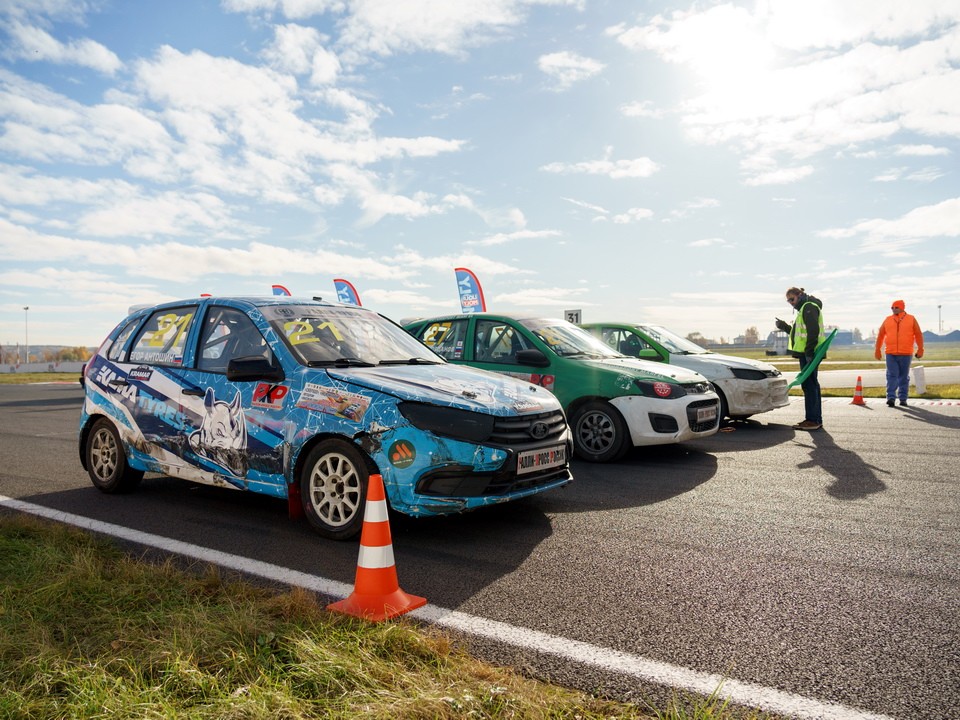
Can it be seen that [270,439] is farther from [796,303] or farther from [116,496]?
[796,303]

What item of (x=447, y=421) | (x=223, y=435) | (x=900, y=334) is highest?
(x=900, y=334)

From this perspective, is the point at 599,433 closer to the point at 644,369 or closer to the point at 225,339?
the point at 644,369

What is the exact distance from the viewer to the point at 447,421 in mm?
4512

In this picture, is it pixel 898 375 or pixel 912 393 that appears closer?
pixel 898 375

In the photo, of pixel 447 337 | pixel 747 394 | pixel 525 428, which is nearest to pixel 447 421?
pixel 525 428

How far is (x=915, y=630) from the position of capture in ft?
10.5

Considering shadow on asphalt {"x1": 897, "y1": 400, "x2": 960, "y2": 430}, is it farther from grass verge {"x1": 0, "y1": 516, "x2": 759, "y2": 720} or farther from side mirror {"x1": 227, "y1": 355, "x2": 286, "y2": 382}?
grass verge {"x1": 0, "y1": 516, "x2": 759, "y2": 720}

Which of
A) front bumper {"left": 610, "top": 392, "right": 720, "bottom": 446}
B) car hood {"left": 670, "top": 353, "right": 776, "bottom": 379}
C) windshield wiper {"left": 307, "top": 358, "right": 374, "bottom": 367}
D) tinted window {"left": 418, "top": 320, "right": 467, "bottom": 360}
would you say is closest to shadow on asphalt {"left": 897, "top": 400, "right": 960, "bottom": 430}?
car hood {"left": 670, "top": 353, "right": 776, "bottom": 379}

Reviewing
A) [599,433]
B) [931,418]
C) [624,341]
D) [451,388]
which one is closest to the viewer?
[451,388]

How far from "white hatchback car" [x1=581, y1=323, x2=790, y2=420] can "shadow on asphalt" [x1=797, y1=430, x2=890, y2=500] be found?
1.32 metres

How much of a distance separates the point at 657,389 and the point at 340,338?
3.72m

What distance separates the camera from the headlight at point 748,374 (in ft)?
34.9

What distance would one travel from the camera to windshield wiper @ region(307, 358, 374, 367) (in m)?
5.02

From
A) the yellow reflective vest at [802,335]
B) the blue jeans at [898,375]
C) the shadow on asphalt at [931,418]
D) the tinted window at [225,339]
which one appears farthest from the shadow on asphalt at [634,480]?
the blue jeans at [898,375]
